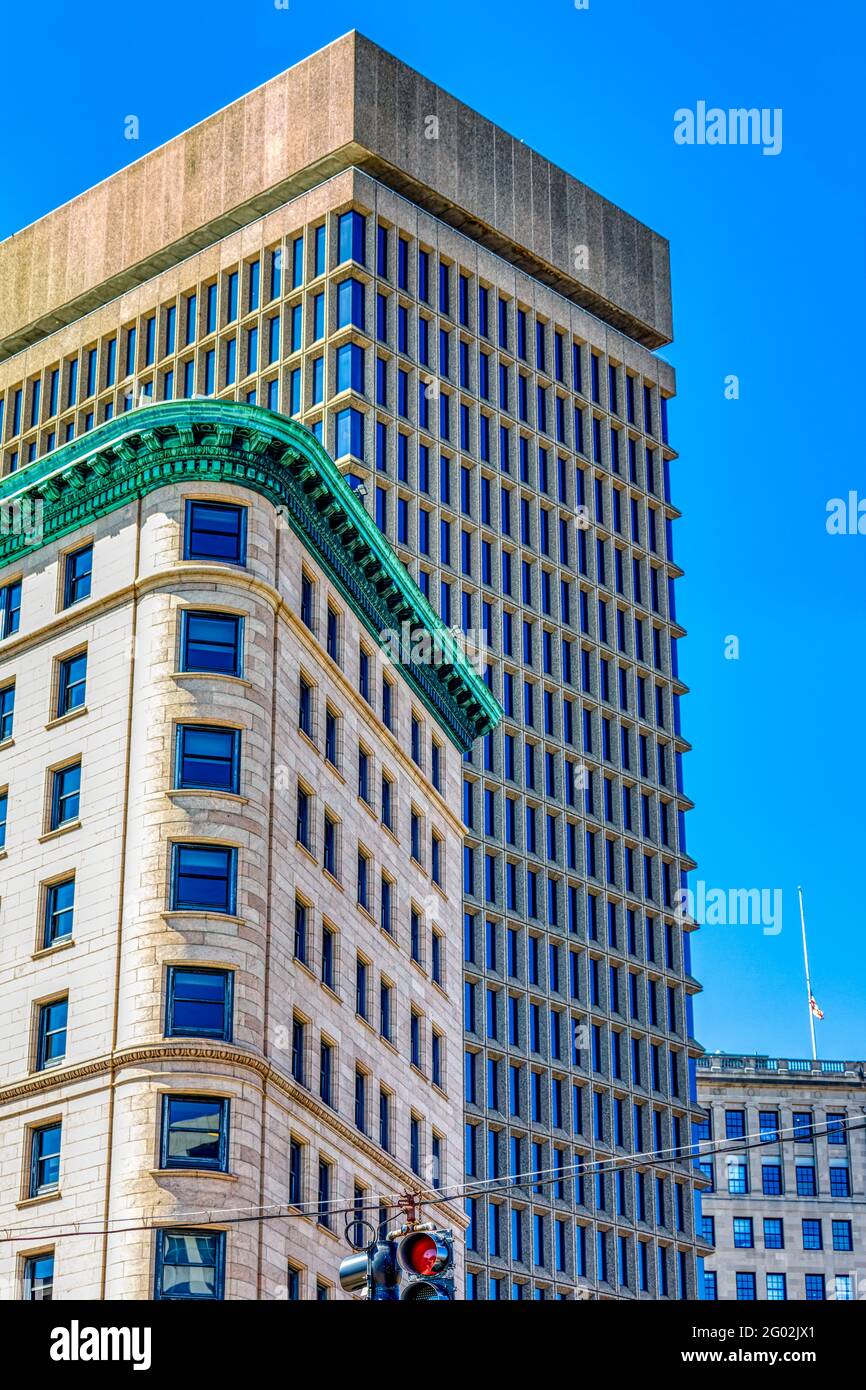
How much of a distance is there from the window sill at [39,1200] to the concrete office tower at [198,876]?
5 cm

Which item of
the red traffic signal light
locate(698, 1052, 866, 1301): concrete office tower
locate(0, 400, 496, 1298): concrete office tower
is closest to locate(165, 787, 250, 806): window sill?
locate(0, 400, 496, 1298): concrete office tower

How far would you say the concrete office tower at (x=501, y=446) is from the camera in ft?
341

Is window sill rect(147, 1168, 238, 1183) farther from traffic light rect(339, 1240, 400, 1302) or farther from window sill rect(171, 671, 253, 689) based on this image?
traffic light rect(339, 1240, 400, 1302)

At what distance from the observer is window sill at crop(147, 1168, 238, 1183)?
5259 centimetres

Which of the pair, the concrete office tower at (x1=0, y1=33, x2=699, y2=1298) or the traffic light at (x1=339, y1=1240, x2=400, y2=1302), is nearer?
the traffic light at (x1=339, y1=1240, x2=400, y2=1302)

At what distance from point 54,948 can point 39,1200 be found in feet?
20.9

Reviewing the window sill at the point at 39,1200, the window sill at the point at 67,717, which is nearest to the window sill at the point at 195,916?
the window sill at the point at 39,1200

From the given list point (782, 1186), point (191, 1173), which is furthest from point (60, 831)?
point (782, 1186)

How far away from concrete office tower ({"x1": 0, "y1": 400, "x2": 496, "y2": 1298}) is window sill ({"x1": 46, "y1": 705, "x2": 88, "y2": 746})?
106 millimetres

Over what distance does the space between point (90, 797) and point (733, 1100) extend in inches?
3595

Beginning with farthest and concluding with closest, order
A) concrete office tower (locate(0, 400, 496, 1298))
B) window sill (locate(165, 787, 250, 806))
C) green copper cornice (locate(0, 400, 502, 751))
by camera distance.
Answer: green copper cornice (locate(0, 400, 502, 751)) → window sill (locate(165, 787, 250, 806)) → concrete office tower (locate(0, 400, 496, 1298))
